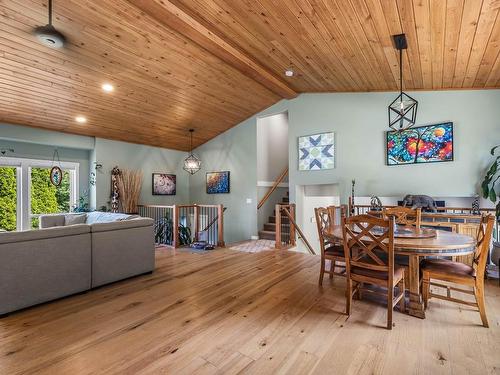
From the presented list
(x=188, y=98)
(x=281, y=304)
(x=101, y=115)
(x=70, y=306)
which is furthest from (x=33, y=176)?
(x=281, y=304)

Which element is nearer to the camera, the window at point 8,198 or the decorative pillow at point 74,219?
the decorative pillow at point 74,219

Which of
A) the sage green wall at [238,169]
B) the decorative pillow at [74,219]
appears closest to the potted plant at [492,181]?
the sage green wall at [238,169]

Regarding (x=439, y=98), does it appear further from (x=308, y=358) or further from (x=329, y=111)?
(x=308, y=358)

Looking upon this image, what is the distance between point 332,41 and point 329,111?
8.85 feet

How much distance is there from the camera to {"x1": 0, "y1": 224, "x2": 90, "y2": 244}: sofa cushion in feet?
8.90

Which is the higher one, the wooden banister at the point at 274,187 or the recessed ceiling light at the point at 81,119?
the recessed ceiling light at the point at 81,119

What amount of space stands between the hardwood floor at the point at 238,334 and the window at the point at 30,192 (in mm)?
3909

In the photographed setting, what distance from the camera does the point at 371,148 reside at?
221 inches

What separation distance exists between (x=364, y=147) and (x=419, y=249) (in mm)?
3680

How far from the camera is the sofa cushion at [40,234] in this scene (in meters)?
2.71

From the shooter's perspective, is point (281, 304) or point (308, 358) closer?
point (308, 358)

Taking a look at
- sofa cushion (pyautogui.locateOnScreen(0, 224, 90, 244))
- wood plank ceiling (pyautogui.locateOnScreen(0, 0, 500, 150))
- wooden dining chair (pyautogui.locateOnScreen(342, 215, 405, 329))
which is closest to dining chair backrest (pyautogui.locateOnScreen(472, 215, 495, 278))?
wooden dining chair (pyautogui.locateOnScreen(342, 215, 405, 329))

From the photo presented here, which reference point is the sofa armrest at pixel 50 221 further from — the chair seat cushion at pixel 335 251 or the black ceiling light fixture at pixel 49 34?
the chair seat cushion at pixel 335 251

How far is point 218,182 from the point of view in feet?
26.3
